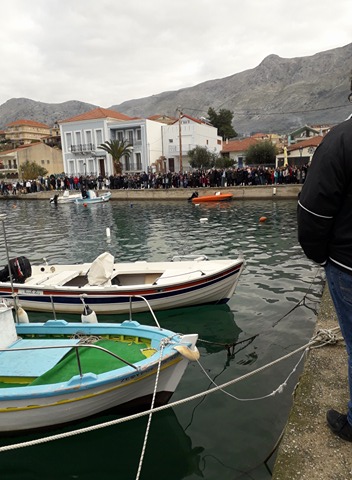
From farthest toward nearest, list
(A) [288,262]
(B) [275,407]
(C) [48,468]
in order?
(A) [288,262], (B) [275,407], (C) [48,468]

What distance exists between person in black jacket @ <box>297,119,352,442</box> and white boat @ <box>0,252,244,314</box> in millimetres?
6091

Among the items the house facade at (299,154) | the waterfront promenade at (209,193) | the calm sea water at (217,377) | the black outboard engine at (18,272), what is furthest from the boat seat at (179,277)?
the house facade at (299,154)

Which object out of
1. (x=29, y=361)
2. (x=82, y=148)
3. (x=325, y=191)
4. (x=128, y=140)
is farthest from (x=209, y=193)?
(x=325, y=191)

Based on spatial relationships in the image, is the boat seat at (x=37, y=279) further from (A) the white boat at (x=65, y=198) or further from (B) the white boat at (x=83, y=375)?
(A) the white boat at (x=65, y=198)

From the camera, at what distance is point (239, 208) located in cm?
2878

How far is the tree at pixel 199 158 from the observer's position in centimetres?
5474

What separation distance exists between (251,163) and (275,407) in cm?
5406

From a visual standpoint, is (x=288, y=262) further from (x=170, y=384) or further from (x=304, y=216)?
(x=304, y=216)

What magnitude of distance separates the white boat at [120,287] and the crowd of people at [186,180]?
24.5m

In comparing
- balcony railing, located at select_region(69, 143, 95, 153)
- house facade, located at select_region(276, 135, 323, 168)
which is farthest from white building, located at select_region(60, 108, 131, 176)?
house facade, located at select_region(276, 135, 323, 168)

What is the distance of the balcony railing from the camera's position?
58.1 m

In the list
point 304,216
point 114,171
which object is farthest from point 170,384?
point 114,171

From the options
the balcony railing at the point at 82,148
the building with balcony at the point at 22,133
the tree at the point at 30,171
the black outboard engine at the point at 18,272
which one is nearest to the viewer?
the black outboard engine at the point at 18,272

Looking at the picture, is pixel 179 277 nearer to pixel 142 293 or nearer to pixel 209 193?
pixel 142 293
